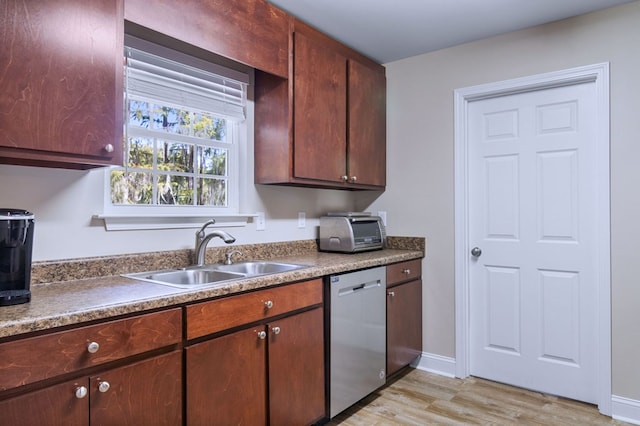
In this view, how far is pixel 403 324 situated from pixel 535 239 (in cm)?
105

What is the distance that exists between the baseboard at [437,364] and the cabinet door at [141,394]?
6.82ft

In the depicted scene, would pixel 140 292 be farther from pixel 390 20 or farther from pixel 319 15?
pixel 390 20

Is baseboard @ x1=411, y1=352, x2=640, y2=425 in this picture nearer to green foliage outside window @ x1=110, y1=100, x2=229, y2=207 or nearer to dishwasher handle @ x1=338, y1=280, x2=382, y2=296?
dishwasher handle @ x1=338, y1=280, x2=382, y2=296

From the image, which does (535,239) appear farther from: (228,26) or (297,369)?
(228,26)

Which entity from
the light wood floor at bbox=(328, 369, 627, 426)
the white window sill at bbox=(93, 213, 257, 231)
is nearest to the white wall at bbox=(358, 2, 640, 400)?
the light wood floor at bbox=(328, 369, 627, 426)

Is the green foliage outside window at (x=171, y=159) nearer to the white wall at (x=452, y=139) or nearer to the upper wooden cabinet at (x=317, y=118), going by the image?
the upper wooden cabinet at (x=317, y=118)

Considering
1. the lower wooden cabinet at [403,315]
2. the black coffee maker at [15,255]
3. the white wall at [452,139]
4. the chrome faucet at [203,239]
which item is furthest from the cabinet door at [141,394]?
the white wall at [452,139]

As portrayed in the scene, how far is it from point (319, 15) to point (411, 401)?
8.00 feet

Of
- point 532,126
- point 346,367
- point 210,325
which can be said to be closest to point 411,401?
point 346,367

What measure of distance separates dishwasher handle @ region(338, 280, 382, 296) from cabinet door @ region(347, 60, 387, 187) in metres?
0.76

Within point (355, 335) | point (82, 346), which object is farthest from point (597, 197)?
point (82, 346)

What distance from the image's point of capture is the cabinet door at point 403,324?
2.69 m

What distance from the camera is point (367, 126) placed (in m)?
3.05

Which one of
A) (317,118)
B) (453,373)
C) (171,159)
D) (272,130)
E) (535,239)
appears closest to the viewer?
(171,159)
